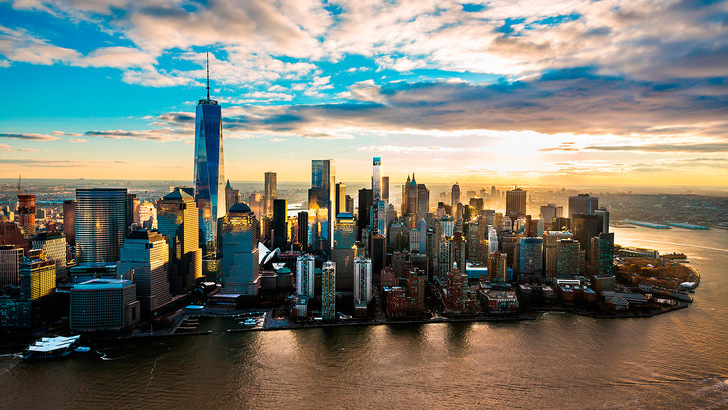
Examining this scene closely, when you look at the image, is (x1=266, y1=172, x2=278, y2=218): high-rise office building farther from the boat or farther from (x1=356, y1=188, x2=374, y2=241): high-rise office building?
the boat

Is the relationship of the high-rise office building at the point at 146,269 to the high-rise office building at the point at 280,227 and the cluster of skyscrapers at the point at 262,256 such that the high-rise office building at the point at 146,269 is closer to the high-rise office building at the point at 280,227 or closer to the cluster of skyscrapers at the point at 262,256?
the cluster of skyscrapers at the point at 262,256

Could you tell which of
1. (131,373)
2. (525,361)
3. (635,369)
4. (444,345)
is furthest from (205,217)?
(635,369)

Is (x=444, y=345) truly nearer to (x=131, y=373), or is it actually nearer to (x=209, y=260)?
(x=131, y=373)

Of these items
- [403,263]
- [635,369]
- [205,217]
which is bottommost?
[635,369]

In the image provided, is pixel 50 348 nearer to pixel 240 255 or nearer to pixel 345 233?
pixel 240 255

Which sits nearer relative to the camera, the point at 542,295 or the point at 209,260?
the point at 542,295
